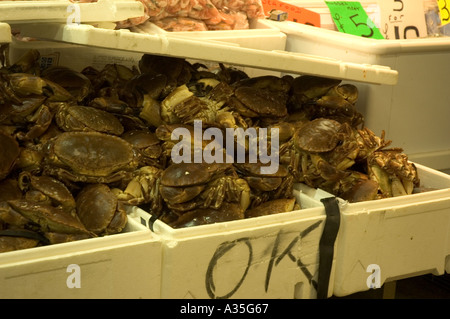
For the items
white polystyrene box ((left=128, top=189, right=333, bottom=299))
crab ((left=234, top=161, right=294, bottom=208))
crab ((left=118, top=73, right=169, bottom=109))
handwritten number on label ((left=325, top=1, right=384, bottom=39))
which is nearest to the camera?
white polystyrene box ((left=128, top=189, right=333, bottom=299))

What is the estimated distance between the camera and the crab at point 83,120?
7.75ft

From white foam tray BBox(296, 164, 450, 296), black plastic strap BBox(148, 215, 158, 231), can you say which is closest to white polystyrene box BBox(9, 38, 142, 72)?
black plastic strap BBox(148, 215, 158, 231)

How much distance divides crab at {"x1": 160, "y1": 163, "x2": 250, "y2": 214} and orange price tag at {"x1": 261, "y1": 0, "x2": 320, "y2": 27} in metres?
1.59

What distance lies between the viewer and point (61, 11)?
2.25 meters

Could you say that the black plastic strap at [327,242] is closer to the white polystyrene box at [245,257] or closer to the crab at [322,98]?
the white polystyrene box at [245,257]

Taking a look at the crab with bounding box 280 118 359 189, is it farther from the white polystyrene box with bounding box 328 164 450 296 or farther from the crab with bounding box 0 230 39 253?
the crab with bounding box 0 230 39 253

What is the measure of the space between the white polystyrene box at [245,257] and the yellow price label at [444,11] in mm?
2396

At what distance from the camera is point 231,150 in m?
2.50

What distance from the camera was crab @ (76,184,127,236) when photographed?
7.09ft

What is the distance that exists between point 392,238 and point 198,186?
0.78m

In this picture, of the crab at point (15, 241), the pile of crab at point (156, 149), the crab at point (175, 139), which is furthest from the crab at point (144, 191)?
the crab at point (15, 241)

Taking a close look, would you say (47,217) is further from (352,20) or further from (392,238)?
(352,20)

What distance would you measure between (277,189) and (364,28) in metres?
1.62
